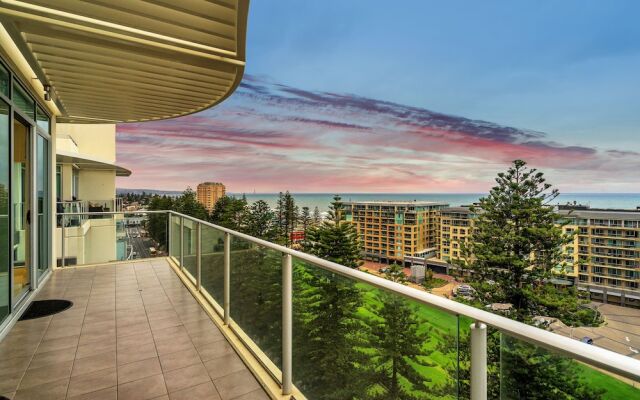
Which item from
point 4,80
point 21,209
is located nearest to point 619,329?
point 21,209

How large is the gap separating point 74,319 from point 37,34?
318 cm

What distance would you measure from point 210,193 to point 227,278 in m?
50.2

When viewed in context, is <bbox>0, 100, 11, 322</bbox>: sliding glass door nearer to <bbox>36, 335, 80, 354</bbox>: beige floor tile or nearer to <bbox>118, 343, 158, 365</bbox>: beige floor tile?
<bbox>36, 335, 80, 354</bbox>: beige floor tile

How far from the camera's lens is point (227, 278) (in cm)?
376

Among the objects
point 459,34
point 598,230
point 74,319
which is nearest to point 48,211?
point 74,319

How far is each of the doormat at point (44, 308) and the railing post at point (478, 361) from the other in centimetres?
503

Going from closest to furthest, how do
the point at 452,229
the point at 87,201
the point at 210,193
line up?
1. the point at 87,201
2. the point at 452,229
3. the point at 210,193

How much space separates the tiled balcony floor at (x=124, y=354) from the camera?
8.34ft

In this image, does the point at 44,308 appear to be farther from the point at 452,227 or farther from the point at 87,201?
the point at 452,227

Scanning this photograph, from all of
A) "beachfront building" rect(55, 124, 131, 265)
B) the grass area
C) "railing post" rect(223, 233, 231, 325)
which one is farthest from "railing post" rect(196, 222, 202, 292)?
the grass area

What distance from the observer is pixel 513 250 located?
955 inches

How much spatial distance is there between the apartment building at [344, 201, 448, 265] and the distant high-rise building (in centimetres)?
2208

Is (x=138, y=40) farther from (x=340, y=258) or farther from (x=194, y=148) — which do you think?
(x=194, y=148)

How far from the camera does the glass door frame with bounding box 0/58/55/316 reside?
153 inches
